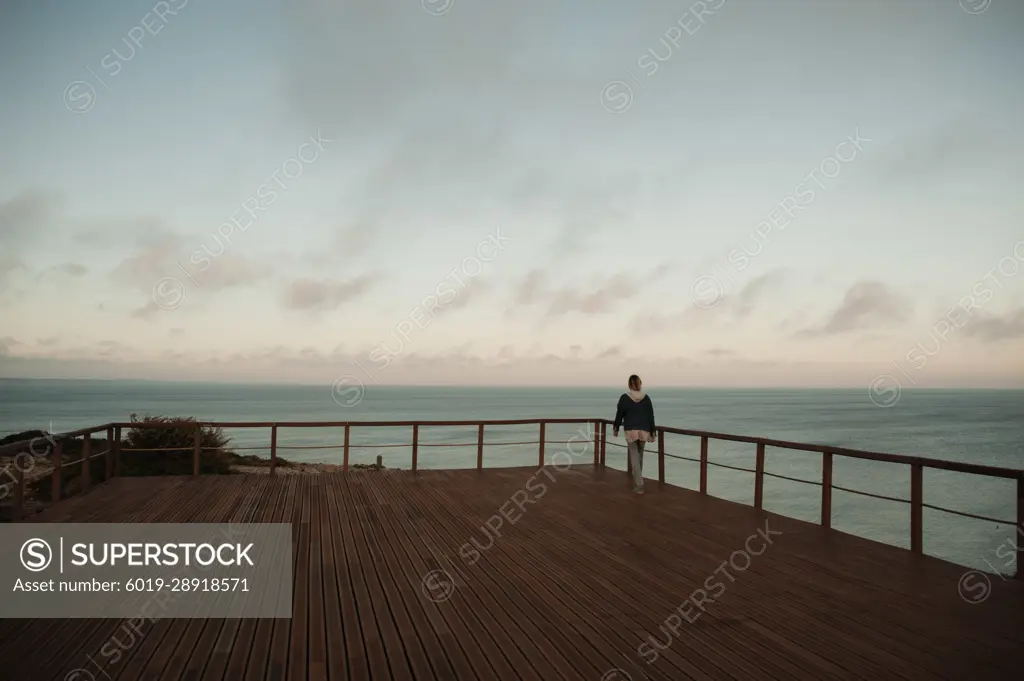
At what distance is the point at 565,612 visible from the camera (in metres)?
3.51

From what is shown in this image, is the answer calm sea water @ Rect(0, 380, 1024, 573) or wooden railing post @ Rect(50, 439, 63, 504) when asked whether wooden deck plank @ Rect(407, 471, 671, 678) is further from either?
wooden railing post @ Rect(50, 439, 63, 504)

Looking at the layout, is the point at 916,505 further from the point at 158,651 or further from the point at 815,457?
the point at 815,457

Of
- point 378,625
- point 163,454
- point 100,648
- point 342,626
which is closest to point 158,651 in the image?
point 100,648

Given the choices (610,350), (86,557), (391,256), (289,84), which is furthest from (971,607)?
(610,350)

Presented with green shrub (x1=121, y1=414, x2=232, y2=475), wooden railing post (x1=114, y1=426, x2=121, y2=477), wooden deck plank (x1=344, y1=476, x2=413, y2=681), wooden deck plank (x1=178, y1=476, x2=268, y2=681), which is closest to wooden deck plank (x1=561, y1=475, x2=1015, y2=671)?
wooden deck plank (x1=344, y1=476, x2=413, y2=681)

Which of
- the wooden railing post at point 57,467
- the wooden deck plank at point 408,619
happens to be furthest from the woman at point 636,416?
the wooden railing post at point 57,467

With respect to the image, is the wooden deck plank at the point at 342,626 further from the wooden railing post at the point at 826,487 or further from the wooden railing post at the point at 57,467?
the wooden railing post at the point at 826,487

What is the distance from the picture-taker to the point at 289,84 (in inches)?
371

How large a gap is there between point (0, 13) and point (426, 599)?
41.5 feet

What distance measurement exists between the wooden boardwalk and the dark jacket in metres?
1.39

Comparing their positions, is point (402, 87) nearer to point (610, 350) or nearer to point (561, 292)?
point (561, 292)

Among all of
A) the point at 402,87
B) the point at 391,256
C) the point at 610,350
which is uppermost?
the point at 402,87

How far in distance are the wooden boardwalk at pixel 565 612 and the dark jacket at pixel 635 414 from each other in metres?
1.39

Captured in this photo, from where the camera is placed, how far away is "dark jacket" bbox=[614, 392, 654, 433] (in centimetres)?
758
